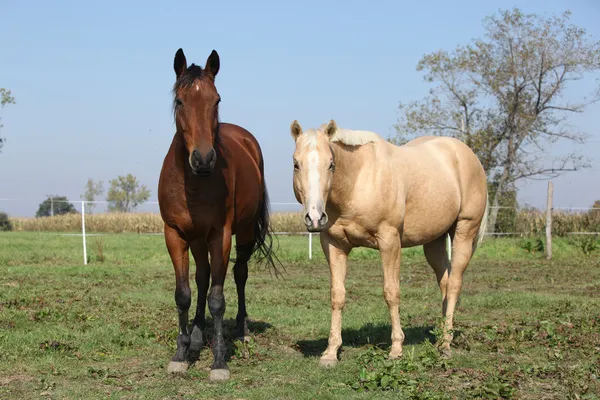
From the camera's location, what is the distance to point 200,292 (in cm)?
638

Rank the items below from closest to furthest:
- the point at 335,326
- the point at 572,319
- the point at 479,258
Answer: the point at 335,326, the point at 572,319, the point at 479,258

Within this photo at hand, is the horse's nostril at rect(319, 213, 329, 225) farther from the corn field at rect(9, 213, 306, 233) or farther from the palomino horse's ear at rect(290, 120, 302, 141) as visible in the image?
the corn field at rect(9, 213, 306, 233)

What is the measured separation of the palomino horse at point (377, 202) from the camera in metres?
5.25

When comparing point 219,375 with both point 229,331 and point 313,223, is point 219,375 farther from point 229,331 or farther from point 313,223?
point 229,331

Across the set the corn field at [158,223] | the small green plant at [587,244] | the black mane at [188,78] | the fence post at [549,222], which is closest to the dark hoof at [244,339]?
the black mane at [188,78]

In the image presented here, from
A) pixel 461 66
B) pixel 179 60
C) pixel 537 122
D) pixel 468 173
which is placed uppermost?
pixel 461 66

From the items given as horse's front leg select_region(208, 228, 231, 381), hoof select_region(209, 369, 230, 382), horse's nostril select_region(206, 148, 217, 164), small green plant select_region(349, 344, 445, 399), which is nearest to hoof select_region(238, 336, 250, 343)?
horse's front leg select_region(208, 228, 231, 381)

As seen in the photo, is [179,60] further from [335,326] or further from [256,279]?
[256,279]

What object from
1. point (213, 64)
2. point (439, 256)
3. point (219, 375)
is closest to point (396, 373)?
point (219, 375)

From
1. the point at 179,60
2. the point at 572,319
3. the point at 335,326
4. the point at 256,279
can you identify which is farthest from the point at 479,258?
the point at 179,60

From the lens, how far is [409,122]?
31688mm

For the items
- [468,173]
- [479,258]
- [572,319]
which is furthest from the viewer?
[479,258]

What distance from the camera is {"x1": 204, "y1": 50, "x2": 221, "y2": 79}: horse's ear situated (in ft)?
18.4

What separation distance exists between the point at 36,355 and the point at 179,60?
2.92 m
